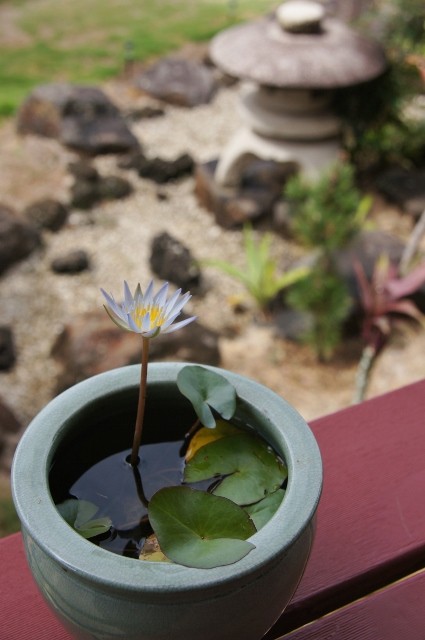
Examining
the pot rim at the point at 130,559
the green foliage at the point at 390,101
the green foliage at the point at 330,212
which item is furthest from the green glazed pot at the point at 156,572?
the green foliage at the point at 390,101

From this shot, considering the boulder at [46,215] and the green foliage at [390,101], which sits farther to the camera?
the boulder at [46,215]

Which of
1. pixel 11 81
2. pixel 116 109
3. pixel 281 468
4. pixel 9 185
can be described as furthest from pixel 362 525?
pixel 11 81

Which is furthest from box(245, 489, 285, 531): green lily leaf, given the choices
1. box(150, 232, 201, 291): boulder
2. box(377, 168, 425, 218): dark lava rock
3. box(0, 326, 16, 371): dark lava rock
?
box(377, 168, 425, 218): dark lava rock

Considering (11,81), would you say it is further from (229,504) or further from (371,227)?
(229,504)

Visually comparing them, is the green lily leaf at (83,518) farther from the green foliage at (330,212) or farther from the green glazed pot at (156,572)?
the green foliage at (330,212)

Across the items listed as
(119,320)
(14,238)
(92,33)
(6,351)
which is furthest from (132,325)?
(92,33)

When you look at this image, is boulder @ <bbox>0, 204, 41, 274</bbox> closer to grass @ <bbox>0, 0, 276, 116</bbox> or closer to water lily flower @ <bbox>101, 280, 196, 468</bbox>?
grass @ <bbox>0, 0, 276, 116</bbox>
